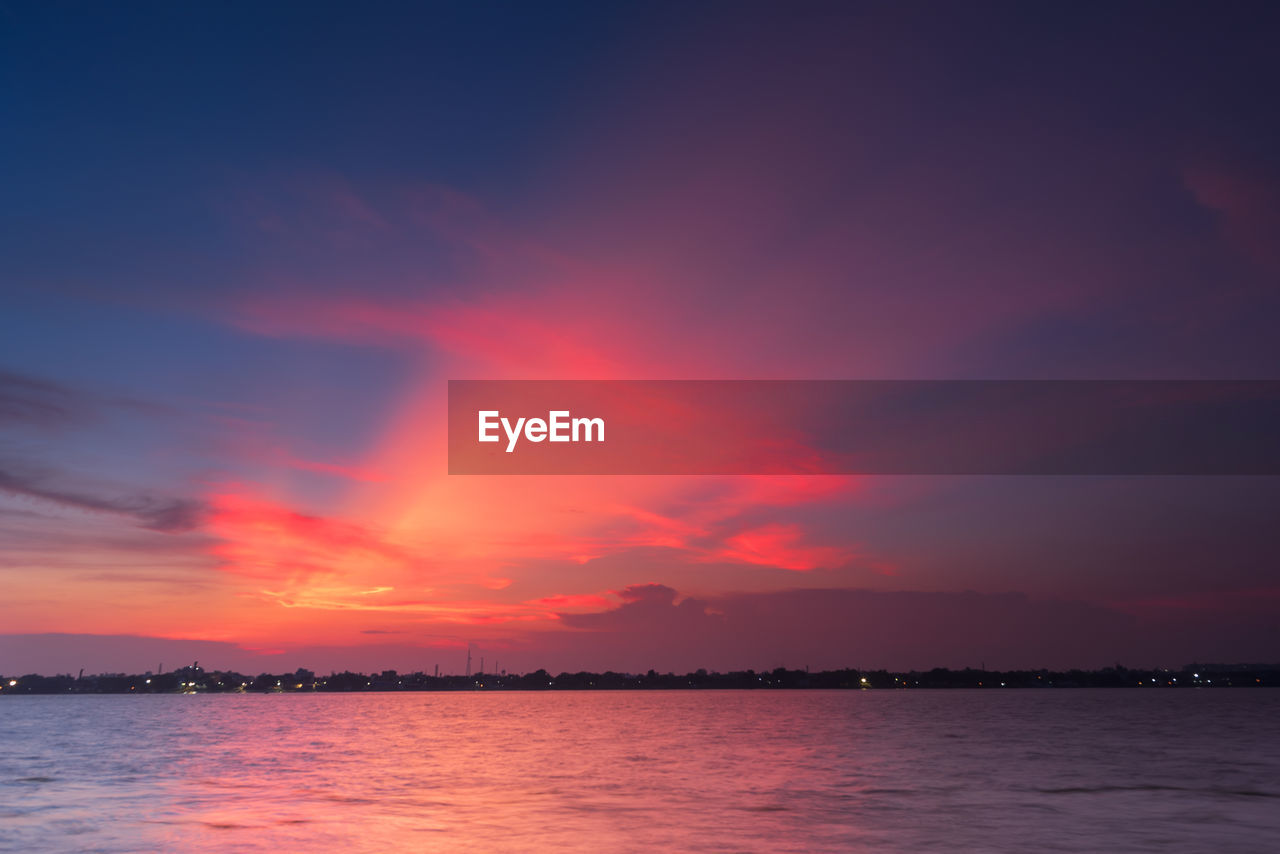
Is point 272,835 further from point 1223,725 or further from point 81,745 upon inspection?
point 1223,725

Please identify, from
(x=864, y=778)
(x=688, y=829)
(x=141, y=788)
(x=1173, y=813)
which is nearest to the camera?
(x=688, y=829)

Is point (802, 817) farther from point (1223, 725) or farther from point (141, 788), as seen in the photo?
point (1223, 725)

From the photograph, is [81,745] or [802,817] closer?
[802,817]

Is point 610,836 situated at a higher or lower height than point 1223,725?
higher

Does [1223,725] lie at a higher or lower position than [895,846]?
lower

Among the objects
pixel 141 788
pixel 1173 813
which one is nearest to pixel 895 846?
pixel 1173 813

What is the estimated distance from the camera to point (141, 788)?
4816 cm

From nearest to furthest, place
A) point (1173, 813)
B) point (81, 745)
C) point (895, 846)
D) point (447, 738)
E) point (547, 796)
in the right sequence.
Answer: point (895, 846)
point (1173, 813)
point (547, 796)
point (81, 745)
point (447, 738)

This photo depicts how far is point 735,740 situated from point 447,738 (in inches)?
1274

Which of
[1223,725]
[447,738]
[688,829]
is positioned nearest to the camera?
[688,829]

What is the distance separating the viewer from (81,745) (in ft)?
278

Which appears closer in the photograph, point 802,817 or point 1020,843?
point 1020,843

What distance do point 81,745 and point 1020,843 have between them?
278ft

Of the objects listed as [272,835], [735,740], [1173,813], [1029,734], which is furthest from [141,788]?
[1029,734]
